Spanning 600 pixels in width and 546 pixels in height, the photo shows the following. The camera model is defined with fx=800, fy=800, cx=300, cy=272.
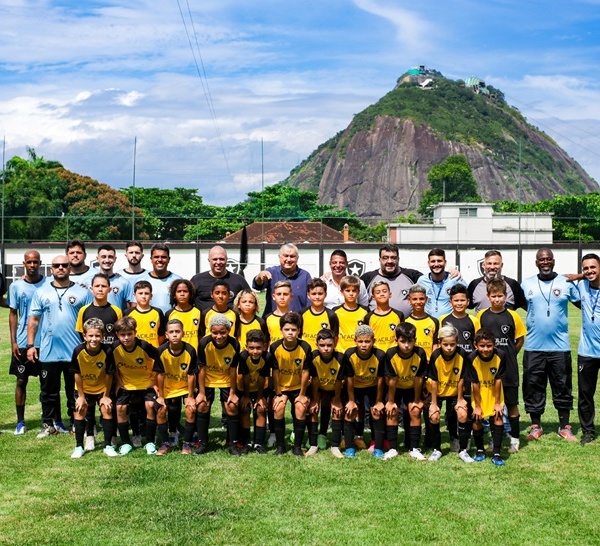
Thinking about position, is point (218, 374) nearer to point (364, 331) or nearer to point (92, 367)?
point (92, 367)

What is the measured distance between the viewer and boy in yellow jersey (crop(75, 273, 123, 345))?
696 centimetres

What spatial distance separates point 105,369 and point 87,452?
0.71m

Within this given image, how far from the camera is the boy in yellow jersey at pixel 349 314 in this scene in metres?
6.90

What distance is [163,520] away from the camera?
4957 mm

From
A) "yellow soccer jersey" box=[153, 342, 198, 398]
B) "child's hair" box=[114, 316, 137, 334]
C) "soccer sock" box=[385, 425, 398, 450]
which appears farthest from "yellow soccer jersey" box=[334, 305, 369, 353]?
"child's hair" box=[114, 316, 137, 334]

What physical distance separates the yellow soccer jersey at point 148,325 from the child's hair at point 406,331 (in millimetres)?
2084

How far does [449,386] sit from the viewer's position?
666cm

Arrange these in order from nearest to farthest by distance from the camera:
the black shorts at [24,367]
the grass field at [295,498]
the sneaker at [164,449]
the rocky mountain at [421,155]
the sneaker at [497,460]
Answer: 1. the grass field at [295,498]
2. the sneaker at [497,460]
3. the sneaker at [164,449]
4. the black shorts at [24,367]
5. the rocky mountain at [421,155]

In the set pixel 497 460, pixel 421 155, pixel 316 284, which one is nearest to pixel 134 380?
pixel 316 284

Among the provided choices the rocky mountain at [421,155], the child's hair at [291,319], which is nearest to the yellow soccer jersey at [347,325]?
the child's hair at [291,319]

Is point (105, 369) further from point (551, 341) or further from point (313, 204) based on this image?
point (313, 204)

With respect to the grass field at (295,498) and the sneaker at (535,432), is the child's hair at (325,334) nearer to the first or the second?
the grass field at (295,498)

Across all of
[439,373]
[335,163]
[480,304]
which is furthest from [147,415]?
[335,163]

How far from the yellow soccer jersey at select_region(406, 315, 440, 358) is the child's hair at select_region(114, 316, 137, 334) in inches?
92.8
